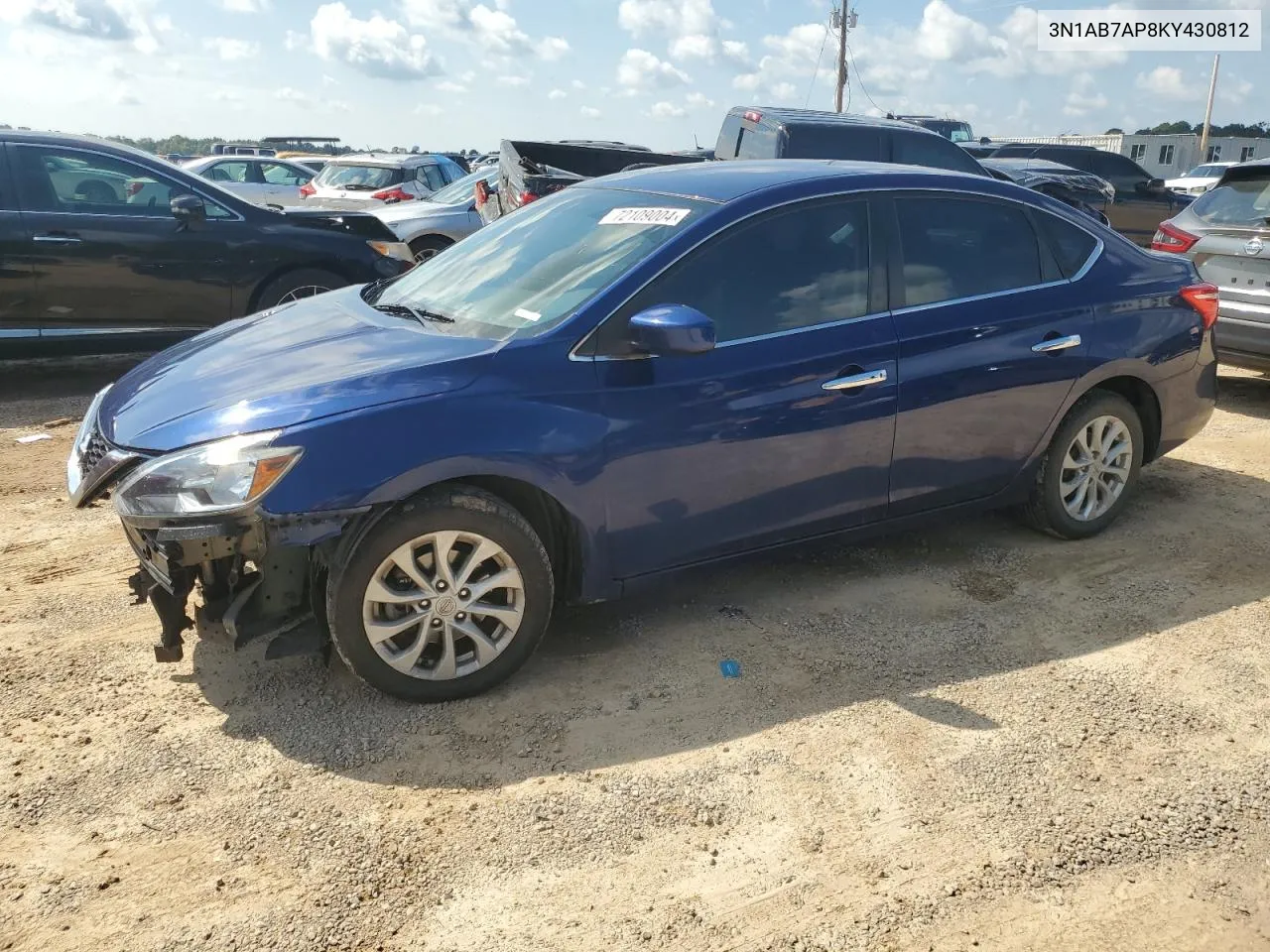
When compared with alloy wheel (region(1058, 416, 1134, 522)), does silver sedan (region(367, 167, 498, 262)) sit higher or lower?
higher

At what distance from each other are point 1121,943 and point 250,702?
102 inches

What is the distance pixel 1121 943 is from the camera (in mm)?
2396

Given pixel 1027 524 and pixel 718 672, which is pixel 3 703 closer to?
pixel 718 672

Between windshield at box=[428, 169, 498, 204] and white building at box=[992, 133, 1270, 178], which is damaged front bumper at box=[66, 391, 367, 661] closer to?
windshield at box=[428, 169, 498, 204]

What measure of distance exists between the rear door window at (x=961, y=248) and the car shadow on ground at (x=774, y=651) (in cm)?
113

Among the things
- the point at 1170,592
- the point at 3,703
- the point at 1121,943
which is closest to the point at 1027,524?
the point at 1170,592

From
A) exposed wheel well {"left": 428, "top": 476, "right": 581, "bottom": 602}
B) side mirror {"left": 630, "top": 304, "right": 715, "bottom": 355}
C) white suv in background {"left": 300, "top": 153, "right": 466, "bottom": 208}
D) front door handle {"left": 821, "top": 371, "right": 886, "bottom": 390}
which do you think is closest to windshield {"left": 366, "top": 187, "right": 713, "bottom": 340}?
side mirror {"left": 630, "top": 304, "right": 715, "bottom": 355}

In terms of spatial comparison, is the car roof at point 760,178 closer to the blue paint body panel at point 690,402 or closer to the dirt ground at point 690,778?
the blue paint body panel at point 690,402

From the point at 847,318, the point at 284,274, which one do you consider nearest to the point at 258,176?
the point at 284,274

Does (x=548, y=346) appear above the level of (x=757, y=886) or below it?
above

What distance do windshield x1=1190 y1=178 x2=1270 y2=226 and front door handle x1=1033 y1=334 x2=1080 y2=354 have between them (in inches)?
140

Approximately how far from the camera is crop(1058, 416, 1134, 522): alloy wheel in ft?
15.0

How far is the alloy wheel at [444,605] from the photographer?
10.4 feet

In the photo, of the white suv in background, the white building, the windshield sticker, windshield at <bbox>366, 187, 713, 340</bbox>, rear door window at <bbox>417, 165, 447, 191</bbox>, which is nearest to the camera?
windshield at <bbox>366, 187, 713, 340</bbox>
